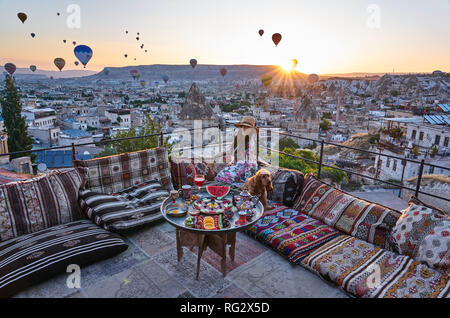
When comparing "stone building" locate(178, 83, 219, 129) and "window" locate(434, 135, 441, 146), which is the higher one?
"stone building" locate(178, 83, 219, 129)

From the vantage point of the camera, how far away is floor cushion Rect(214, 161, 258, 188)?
12.3ft

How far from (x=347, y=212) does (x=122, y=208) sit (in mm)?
2347

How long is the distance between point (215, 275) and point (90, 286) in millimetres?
958

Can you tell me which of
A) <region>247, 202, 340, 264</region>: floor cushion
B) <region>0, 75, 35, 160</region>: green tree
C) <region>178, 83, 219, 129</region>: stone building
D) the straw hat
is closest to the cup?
<region>247, 202, 340, 264</region>: floor cushion

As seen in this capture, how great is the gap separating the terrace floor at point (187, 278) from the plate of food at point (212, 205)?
50cm

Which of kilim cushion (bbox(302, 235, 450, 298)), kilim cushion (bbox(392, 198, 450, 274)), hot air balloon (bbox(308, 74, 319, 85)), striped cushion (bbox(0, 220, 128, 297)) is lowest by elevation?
kilim cushion (bbox(302, 235, 450, 298))

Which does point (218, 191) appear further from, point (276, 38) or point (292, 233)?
point (276, 38)

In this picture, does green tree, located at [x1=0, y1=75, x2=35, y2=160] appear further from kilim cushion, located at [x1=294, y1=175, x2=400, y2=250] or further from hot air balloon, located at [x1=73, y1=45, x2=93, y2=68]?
kilim cushion, located at [x1=294, y1=175, x2=400, y2=250]

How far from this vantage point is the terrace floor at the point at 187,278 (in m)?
2.08

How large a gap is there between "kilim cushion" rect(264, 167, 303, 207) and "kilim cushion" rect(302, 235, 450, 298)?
92cm

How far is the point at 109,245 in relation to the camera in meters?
2.42

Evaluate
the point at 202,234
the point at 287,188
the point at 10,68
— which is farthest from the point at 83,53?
the point at 202,234

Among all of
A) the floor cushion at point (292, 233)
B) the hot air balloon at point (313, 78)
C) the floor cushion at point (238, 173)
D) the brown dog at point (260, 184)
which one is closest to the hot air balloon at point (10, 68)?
the floor cushion at point (238, 173)
